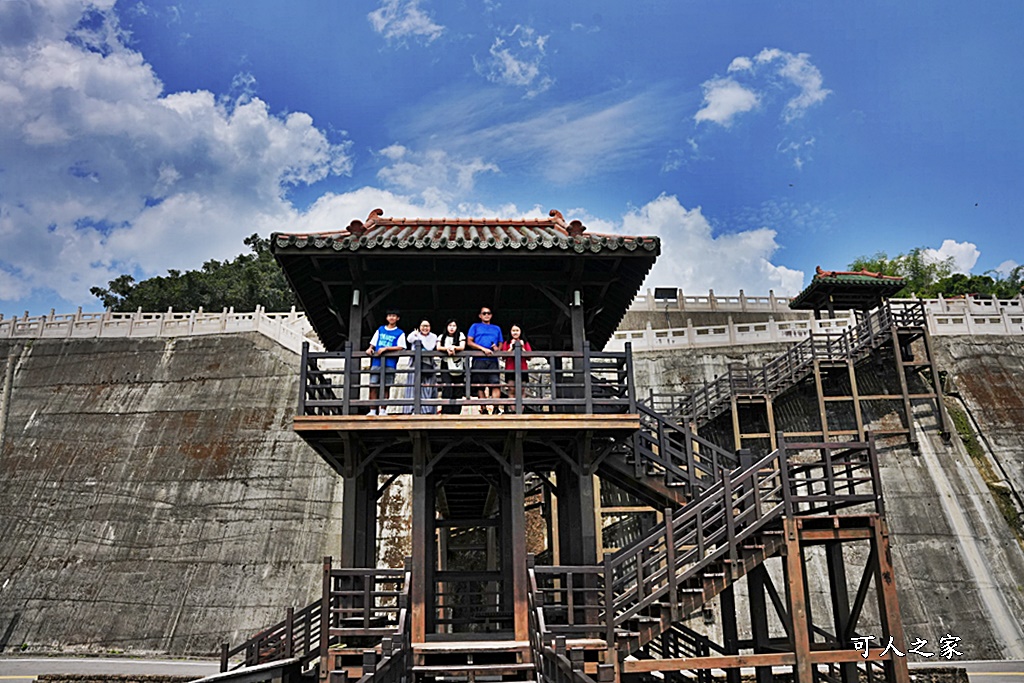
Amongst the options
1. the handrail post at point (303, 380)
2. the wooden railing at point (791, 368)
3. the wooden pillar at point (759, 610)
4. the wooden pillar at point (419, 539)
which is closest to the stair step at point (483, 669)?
the wooden pillar at point (419, 539)

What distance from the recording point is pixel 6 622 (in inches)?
1102

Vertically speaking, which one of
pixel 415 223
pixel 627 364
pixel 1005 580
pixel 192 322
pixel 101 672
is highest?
pixel 192 322

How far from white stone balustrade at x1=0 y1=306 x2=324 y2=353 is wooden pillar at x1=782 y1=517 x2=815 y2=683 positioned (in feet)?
106

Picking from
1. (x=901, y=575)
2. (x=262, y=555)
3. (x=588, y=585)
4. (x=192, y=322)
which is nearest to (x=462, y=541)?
(x=262, y=555)

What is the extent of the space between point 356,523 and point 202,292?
57385 millimetres

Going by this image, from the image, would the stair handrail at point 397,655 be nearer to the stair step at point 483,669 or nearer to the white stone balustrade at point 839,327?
the stair step at point 483,669

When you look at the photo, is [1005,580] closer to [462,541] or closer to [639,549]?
[462,541]

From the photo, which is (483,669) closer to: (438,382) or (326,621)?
(326,621)

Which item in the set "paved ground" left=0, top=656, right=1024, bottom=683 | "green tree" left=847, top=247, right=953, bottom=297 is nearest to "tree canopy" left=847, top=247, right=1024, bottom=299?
"green tree" left=847, top=247, right=953, bottom=297

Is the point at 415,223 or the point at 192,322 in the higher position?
the point at 192,322

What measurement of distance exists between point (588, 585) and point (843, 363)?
20349 millimetres

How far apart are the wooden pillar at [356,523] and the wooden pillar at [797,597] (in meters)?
6.35

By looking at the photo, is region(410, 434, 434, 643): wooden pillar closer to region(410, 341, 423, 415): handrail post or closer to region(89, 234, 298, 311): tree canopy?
region(410, 341, 423, 415): handrail post

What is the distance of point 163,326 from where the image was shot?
4191 cm
